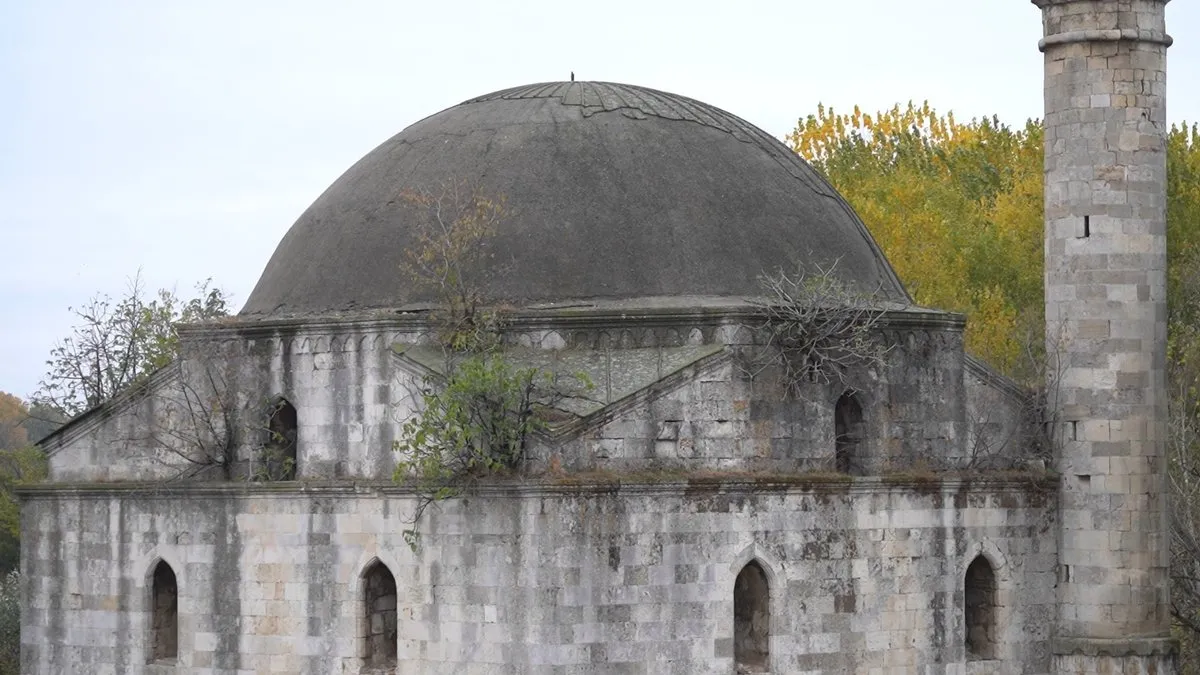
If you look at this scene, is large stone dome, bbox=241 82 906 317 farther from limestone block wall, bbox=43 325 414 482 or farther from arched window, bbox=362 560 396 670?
arched window, bbox=362 560 396 670

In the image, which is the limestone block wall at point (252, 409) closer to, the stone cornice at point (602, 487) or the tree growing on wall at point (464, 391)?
the stone cornice at point (602, 487)

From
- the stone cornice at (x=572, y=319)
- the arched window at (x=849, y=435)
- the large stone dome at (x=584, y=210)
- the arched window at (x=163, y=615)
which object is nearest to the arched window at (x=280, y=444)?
the stone cornice at (x=572, y=319)

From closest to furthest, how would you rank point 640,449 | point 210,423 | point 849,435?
point 640,449, point 849,435, point 210,423

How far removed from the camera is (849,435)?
22.1 meters

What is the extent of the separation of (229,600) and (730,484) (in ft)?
18.6

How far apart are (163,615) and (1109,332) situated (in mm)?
11100

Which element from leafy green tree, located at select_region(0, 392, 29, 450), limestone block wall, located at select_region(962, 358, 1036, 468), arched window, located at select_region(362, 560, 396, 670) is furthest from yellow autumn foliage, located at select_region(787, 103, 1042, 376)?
leafy green tree, located at select_region(0, 392, 29, 450)

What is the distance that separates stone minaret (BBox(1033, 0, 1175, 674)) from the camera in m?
22.8

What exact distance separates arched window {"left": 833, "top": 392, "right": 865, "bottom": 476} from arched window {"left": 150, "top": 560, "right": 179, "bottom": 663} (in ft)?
24.7

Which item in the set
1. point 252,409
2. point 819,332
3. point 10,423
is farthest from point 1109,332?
point 10,423

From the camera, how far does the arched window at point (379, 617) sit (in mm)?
21328

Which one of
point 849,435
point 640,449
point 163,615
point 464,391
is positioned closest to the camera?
point 464,391

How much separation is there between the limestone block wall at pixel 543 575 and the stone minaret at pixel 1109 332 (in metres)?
0.52

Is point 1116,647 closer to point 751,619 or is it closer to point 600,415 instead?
point 751,619
